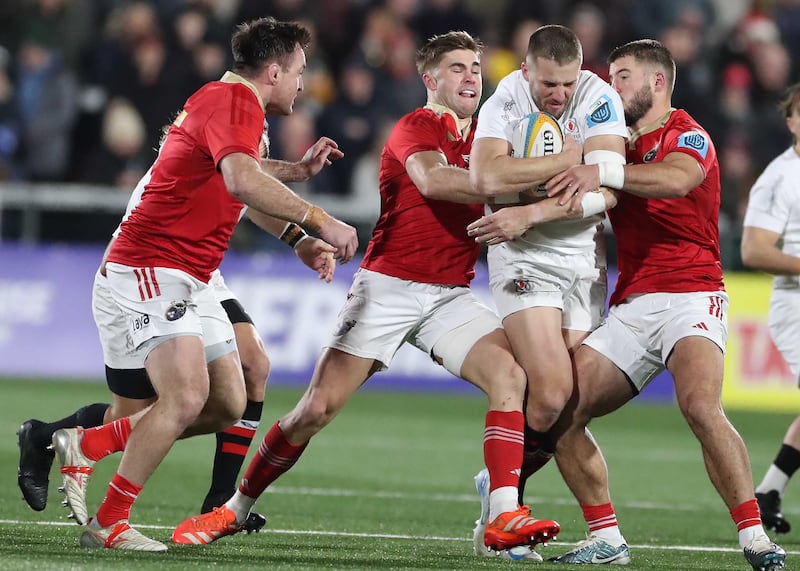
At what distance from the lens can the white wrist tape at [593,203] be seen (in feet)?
21.9

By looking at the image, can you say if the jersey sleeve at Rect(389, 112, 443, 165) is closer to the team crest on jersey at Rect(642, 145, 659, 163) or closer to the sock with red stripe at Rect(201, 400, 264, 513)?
the team crest on jersey at Rect(642, 145, 659, 163)

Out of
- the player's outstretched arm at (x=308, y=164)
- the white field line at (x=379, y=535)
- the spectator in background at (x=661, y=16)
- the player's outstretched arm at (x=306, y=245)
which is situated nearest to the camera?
the player's outstretched arm at (x=308, y=164)

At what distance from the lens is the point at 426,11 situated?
18.6m

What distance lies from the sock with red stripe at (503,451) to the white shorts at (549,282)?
0.57 m

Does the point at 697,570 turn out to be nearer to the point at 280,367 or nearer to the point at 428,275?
the point at 428,275

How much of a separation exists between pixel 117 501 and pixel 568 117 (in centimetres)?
277

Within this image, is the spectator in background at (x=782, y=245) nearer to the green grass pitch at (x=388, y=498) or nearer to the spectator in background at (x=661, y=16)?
the green grass pitch at (x=388, y=498)

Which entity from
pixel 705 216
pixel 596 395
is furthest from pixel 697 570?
pixel 705 216

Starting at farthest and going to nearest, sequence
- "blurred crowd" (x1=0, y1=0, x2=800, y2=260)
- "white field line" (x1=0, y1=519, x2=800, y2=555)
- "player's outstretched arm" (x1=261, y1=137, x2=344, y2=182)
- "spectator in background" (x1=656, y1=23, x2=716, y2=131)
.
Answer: "spectator in background" (x1=656, y1=23, x2=716, y2=131) < "blurred crowd" (x1=0, y1=0, x2=800, y2=260) < "white field line" (x1=0, y1=519, x2=800, y2=555) < "player's outstretched arm" (x1=261, y1=137, x2=344, y2=182)

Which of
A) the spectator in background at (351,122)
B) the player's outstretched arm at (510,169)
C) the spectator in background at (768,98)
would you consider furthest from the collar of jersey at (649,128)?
the spectator in background at (768,98)

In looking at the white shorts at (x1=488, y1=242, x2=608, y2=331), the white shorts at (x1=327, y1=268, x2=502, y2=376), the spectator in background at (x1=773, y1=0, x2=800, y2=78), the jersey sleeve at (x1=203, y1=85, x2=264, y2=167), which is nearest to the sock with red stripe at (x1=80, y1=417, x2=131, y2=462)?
the white shorts at (x1=327, y1=268, x2=502, y2=376)

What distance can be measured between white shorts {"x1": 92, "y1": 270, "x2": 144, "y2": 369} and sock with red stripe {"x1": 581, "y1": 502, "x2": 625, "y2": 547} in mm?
2276

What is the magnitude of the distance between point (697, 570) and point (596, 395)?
967 millimetres

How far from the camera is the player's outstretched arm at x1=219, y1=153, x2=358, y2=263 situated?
247 inches
